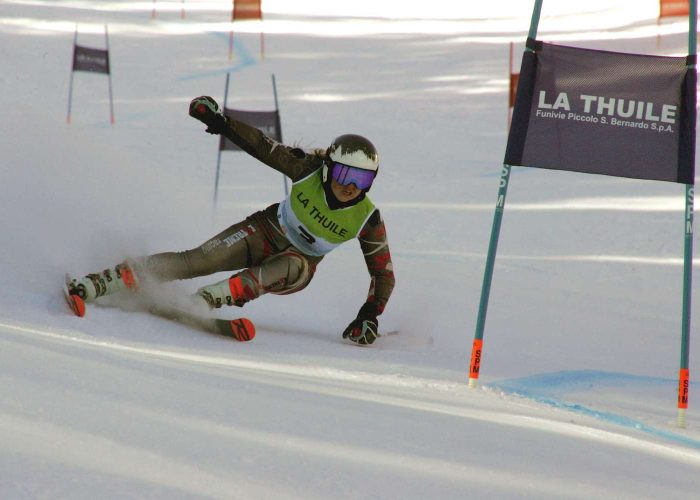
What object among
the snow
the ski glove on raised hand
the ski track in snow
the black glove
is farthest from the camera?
the ski glove on raised hand

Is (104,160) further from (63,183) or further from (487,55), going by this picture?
(487,55)

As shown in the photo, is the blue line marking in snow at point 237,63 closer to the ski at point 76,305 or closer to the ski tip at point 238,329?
the ski tip at point 238,329

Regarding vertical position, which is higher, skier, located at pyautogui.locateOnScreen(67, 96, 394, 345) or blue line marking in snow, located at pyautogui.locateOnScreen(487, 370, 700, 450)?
skier, located at pyautogui.locateOnScreen(67, 96, 394, 345)

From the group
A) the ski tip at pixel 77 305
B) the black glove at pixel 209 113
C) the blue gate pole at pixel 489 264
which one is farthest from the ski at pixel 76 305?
the blue gate pole at pixel 489 264

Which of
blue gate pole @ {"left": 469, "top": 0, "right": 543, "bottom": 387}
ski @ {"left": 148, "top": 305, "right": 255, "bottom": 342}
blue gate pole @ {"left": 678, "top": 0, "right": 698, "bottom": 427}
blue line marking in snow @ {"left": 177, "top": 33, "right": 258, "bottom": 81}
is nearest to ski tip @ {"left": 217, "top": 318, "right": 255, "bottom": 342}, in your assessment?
ski @ {"left": 148, "top": 305, "right": 255, "bottom": 342}

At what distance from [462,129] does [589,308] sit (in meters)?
8.09

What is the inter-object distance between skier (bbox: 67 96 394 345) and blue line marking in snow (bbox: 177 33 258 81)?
12210 millimetres

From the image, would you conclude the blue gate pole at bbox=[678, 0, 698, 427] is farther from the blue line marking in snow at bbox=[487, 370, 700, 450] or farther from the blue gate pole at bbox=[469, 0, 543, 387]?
the blue gate pole at bbox=[469, 0, 543, 387]

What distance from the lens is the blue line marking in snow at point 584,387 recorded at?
353 cm

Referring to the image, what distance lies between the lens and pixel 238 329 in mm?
4539

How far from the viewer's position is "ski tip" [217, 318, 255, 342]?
4.54m

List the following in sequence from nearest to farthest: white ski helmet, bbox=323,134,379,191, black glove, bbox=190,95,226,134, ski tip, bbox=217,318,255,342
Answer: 1. ski tip, bbox=217,318,255,342
2. black glove, bbox=190,95,226,134
3. white ski helmet, bbox=323,134,379,191

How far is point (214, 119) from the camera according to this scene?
4809mm

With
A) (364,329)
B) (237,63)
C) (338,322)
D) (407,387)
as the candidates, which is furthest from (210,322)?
(237,63)
